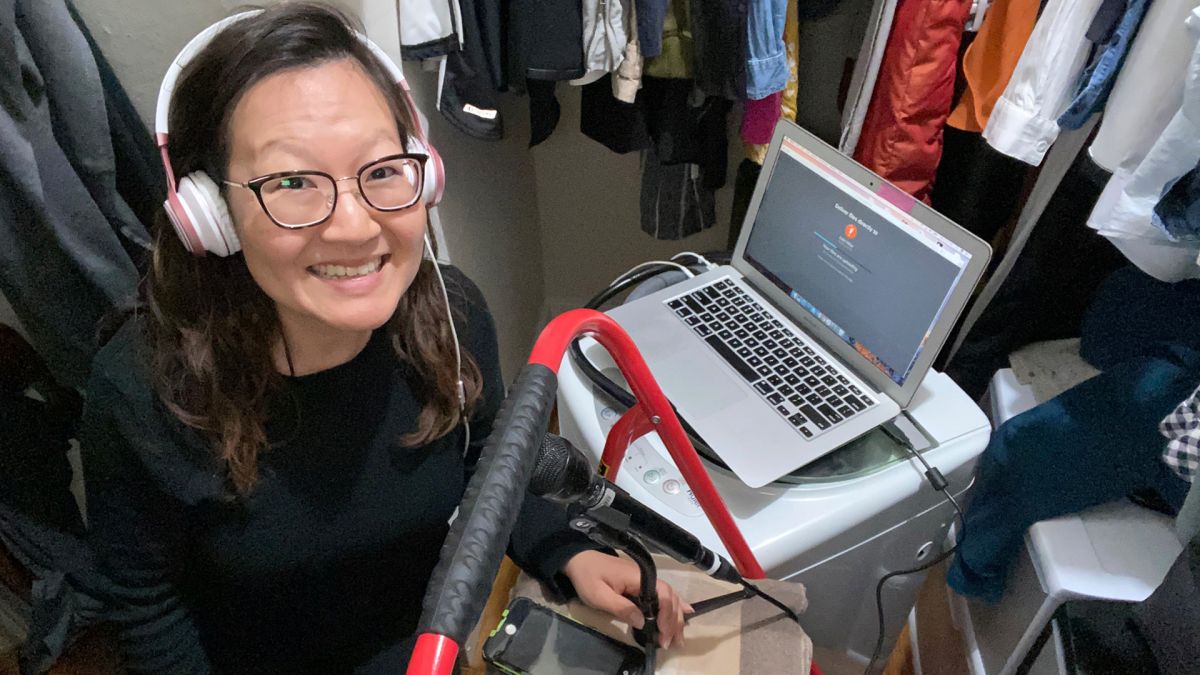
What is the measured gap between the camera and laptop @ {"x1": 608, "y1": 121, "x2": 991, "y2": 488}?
95cm

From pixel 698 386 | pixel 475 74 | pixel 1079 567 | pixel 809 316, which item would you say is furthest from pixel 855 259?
pixel 475 74

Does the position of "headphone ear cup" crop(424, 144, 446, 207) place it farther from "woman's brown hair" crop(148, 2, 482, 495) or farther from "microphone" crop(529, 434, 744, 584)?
"microphone" crop(529, 434, 744, 584)

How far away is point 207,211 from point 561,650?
1.62 ft

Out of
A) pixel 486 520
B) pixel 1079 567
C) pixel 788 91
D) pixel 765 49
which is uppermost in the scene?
pixel 486 520

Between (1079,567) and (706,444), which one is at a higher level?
(706,444)

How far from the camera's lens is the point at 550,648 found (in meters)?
0.71

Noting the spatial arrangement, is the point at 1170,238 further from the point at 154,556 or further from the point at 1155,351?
the point at 154,556

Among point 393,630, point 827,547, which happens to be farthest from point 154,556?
point 827,547

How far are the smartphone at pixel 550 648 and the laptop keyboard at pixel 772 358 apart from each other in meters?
0.40

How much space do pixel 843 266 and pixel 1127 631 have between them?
1.80 feet

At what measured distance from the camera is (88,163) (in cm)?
93

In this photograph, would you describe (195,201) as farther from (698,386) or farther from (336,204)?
(698,386)

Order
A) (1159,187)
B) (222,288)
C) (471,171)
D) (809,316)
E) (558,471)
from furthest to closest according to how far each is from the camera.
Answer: (471,171) → (809,316) → (1159,187) → (222,288) → (558,471)

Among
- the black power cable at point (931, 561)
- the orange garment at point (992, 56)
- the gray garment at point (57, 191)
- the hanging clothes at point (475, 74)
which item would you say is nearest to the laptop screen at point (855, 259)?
the black power cable at point (931, 561)
